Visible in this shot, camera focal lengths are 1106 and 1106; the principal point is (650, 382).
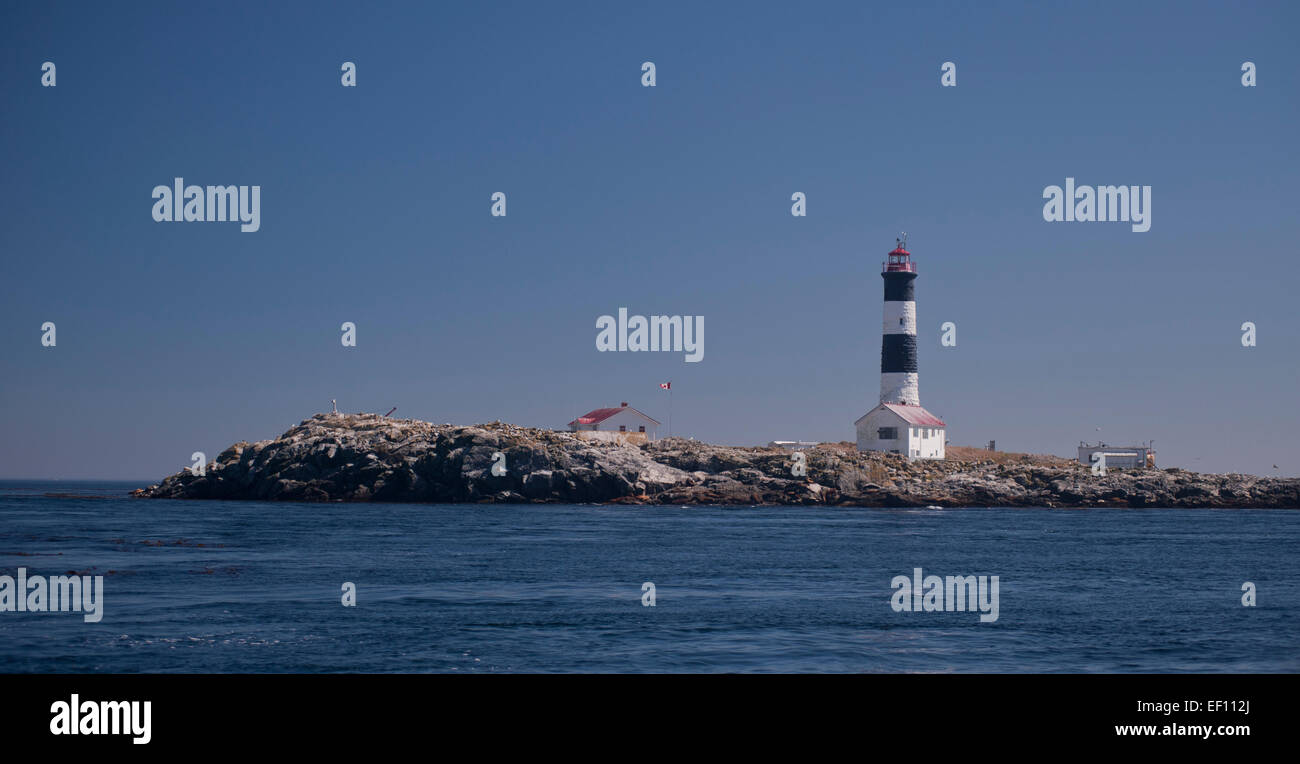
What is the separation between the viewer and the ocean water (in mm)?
23750

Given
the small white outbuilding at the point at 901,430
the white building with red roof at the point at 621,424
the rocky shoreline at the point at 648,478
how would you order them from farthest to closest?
the white building with red roof at the point at 621,424, the small white outbuilding at the point at 901,430, the rocky shoreline at the point at 648,478

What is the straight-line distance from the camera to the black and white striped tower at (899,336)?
9819 centimetres

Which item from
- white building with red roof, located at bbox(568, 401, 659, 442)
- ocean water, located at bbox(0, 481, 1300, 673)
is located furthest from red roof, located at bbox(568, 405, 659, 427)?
ocean water, located at bbox(0, 481, 1300, 673)

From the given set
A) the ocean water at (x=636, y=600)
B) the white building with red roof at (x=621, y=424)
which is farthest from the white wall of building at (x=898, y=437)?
the ocean water at (x=636, y=600)

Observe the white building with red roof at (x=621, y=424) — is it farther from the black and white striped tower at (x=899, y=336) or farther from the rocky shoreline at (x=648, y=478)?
the black and white striped tower at (x=899, y=336)

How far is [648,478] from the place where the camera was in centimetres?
9581

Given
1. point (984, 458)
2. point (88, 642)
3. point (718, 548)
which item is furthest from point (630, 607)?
point (984, 458)

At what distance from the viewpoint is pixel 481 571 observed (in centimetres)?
3984

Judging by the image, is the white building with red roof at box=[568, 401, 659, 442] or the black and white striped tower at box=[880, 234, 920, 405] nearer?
the black and white striped tower at box=[880, 234, 920, 405]

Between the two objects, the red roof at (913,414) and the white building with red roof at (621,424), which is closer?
the red roof at (913,414)

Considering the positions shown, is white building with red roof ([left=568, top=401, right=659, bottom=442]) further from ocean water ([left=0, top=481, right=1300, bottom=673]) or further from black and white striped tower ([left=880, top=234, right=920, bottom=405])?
ocean water ([left=0, top=481, right=1300, bottom=673])

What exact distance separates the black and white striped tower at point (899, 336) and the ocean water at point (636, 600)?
35.3 m

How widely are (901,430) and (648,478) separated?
23.5m
